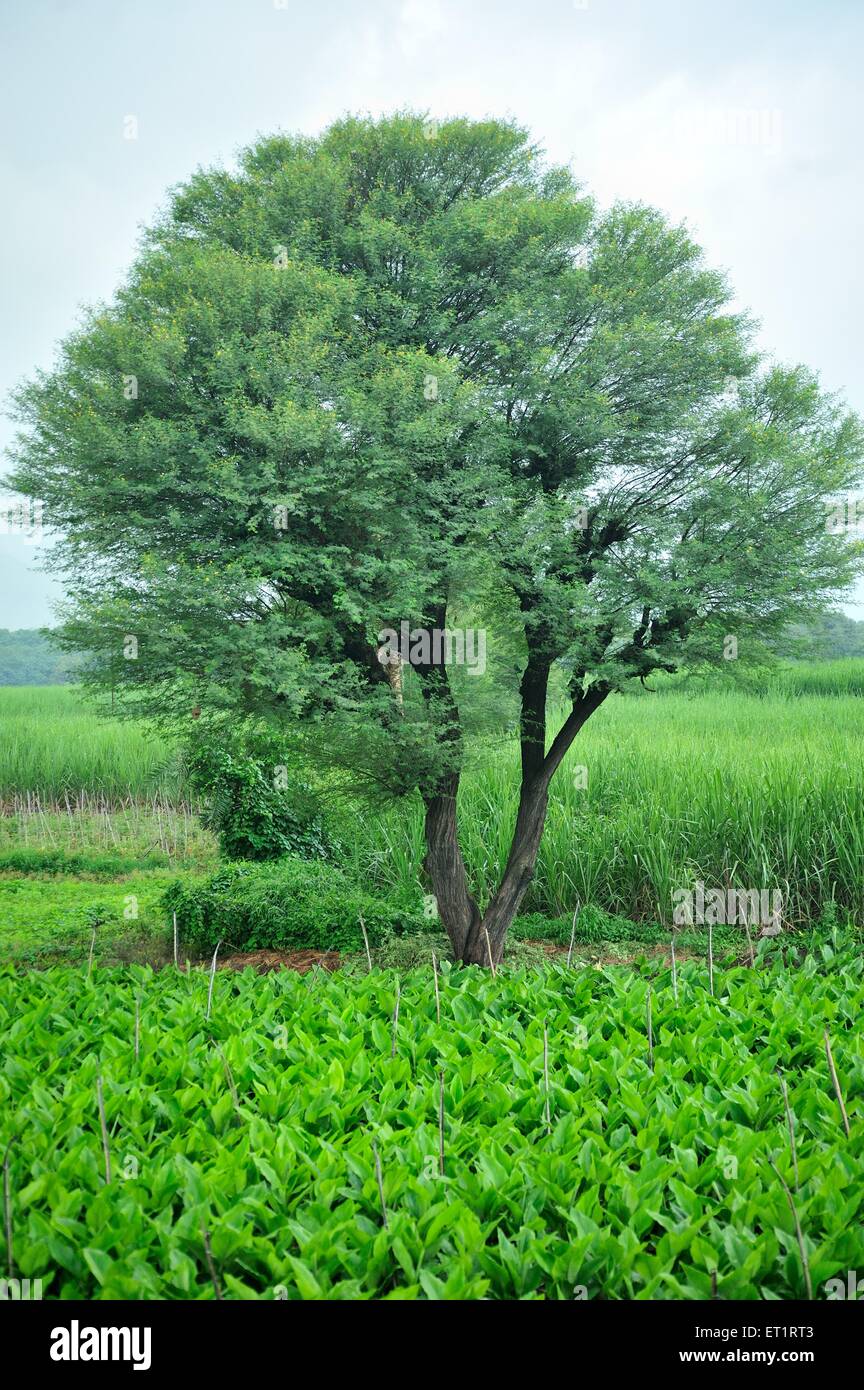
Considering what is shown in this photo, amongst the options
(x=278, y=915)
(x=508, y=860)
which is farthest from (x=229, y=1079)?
(x=278, y=915)

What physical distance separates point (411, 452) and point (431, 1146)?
373 centimetres

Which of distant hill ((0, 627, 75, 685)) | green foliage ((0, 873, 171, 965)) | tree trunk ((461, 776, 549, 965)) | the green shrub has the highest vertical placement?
distant hill ((0, 627, 75, 685))

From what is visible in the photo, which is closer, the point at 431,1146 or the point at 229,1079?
the point at 431,1146

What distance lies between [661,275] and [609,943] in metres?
4.86

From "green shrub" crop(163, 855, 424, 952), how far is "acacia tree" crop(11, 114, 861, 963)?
111 centimetres

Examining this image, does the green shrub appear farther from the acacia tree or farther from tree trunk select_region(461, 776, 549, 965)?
the acacia tree

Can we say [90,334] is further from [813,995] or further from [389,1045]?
[813,995]

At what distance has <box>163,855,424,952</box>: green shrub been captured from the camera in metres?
7.60

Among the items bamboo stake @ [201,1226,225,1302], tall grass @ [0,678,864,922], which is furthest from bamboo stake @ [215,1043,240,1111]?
tall grass @ [0,678,864,922]

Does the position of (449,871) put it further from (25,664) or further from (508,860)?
(25,664)

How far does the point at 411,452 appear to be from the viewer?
5.33m
